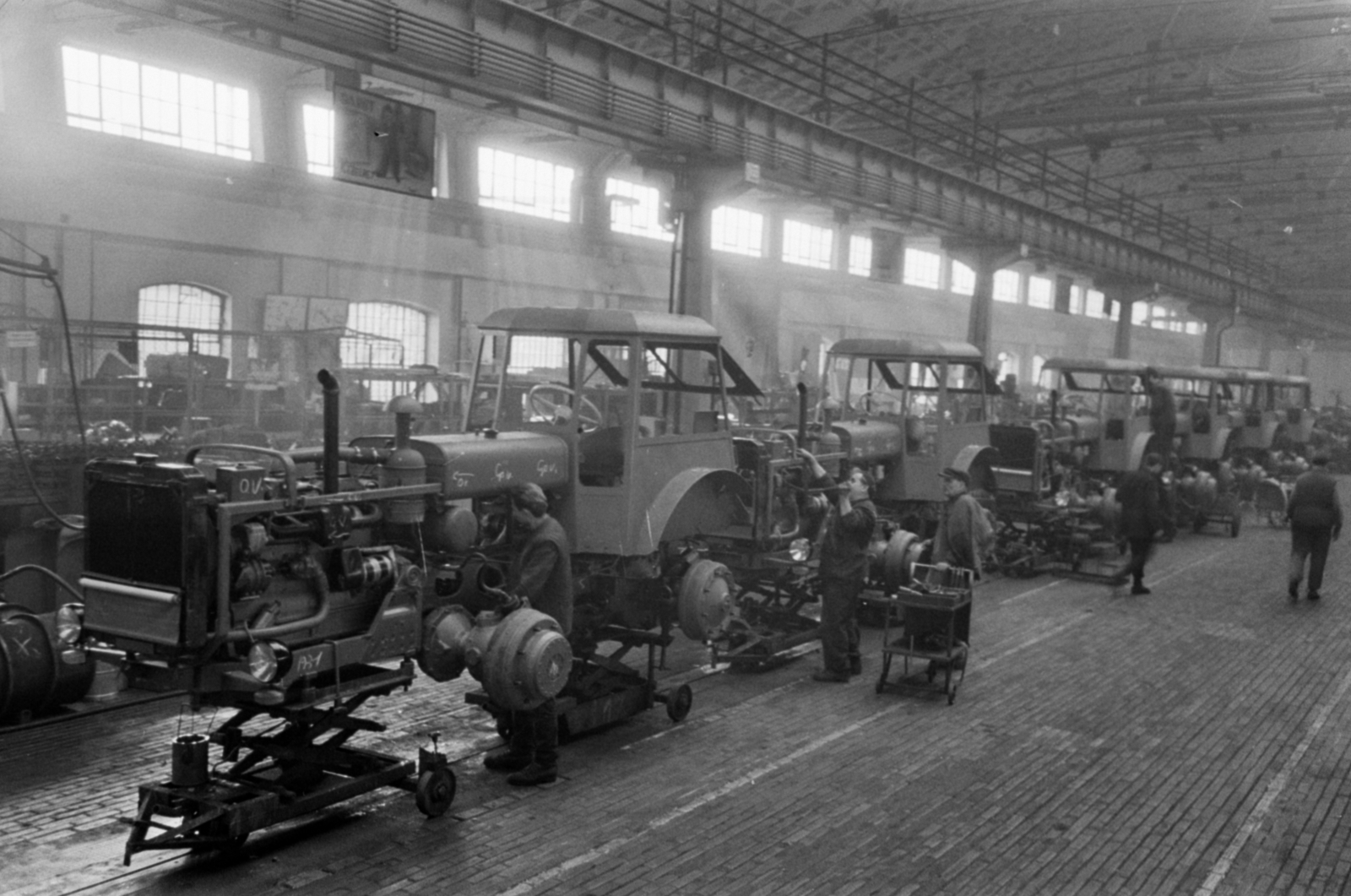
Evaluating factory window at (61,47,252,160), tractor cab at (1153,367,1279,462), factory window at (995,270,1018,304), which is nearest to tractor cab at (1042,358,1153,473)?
tractor cab at (1153,367,1279,462)

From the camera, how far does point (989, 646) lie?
33.2 ft

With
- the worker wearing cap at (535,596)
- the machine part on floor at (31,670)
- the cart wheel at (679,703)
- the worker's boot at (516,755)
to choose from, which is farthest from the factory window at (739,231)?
the worker's boot at (516,755)

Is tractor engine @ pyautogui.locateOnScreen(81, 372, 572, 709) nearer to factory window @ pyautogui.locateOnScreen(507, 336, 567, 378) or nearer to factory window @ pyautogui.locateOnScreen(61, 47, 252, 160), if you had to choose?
factory window @ pyautogui.locateOnScreen(507, 336, 567, 378)

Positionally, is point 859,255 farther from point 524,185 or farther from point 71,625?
point 71,625

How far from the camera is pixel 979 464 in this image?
517 inches

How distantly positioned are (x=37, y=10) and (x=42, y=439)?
6.61 meters

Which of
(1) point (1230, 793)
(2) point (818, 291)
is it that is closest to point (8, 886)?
(1) point (1230, 793)

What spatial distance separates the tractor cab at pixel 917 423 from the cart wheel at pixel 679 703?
186 inches

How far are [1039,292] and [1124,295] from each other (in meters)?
10.7

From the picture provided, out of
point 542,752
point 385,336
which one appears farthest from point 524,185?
point 542,752

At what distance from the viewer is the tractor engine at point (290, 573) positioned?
518cm

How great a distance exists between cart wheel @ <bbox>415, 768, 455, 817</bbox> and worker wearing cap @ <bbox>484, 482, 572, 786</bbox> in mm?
537

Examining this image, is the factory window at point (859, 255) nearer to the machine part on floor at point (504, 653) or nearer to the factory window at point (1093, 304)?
the factory window at point (1093, 304)

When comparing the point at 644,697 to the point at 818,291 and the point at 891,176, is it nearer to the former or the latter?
the point at 891,176
